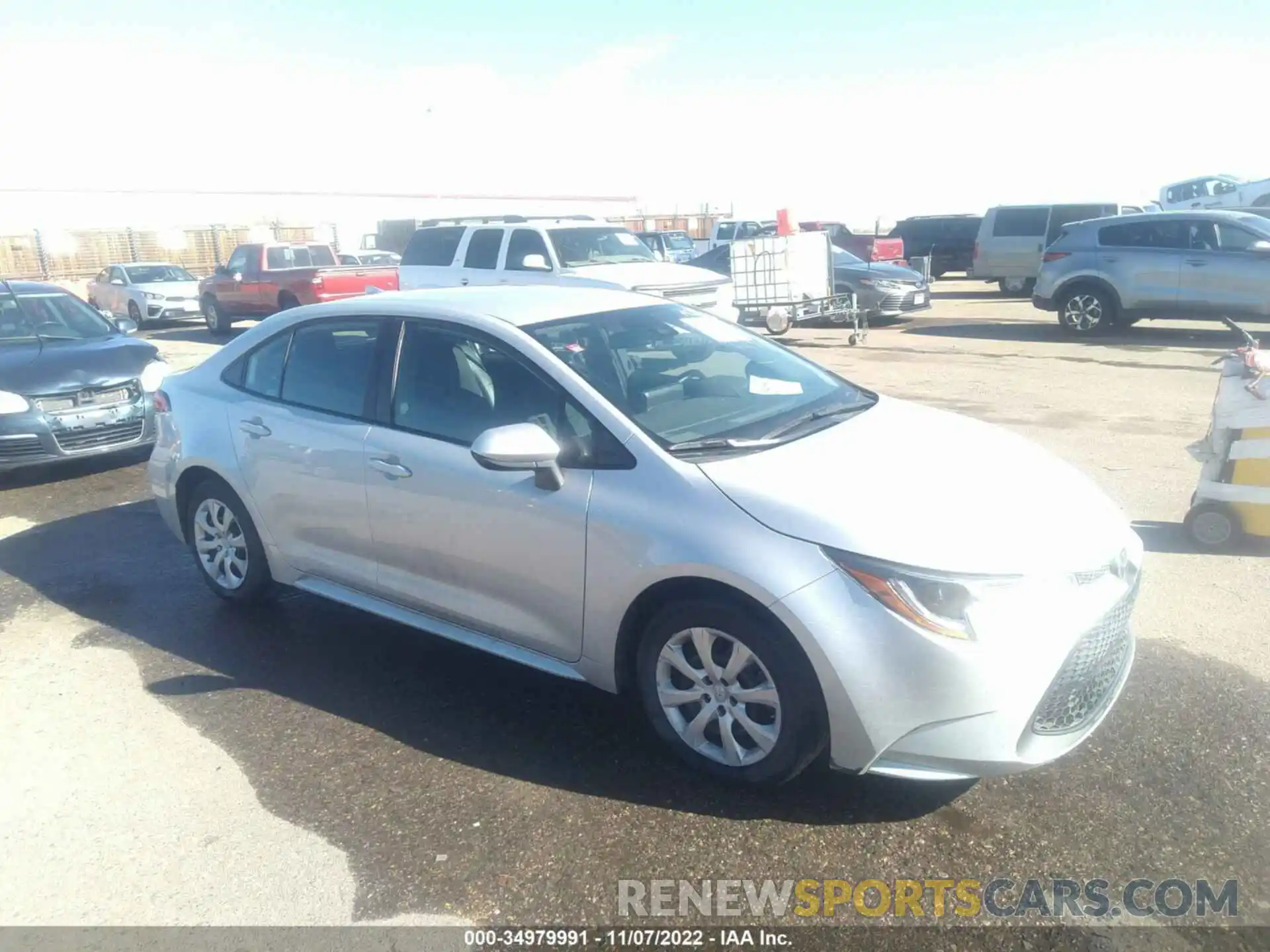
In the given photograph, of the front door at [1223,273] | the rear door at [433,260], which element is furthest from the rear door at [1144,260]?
the rear door at [433,260]

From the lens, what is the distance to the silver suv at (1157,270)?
13.5 meters

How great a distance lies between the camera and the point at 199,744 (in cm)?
390

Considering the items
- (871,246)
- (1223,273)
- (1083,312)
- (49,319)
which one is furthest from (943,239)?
(49,319)

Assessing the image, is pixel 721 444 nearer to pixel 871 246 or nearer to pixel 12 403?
pixel 12 403

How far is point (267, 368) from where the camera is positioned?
4945mm

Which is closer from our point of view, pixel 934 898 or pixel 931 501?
pixel 934 898

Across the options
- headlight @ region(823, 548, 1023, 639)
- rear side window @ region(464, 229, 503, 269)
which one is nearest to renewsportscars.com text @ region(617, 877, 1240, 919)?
headlight @ region(823, 548, 1023, 639)

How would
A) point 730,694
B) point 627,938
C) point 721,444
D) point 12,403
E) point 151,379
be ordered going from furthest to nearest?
point 12,403
point 151,379
point 721,444
point 730,694
point 627,938

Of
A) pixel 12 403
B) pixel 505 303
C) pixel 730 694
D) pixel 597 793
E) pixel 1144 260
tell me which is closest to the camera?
pixel 730 694

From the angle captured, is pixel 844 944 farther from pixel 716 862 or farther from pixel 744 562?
pixel 744 562

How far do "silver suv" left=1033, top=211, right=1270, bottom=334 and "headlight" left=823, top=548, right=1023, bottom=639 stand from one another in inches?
509

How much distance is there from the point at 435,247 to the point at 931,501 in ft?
38.4

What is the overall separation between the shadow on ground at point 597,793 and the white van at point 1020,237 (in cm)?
1860

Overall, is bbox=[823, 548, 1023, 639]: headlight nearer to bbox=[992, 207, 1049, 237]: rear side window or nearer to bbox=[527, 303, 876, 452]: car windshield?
bbox=[527, 303, 876, 452]: car windshield
